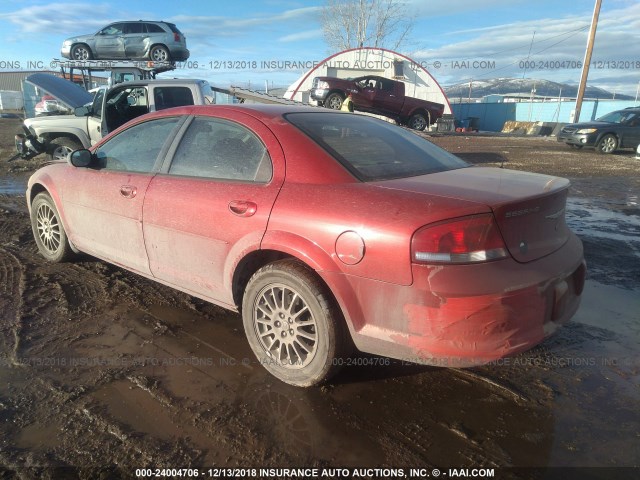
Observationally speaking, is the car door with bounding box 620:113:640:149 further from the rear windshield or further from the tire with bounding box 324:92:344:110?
the rear windshield

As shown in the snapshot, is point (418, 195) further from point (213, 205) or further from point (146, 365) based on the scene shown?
point (146, 365)

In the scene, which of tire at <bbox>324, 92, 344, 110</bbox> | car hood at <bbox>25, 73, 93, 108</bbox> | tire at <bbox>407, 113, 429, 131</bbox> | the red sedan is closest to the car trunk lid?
the red sedan

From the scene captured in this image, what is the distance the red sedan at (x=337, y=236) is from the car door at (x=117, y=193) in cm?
2

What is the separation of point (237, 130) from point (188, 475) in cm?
205

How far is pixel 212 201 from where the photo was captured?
3.00 m

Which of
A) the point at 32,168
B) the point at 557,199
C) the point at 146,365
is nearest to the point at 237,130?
the point at 146,365

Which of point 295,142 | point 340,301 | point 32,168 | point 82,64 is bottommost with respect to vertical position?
point 32,168

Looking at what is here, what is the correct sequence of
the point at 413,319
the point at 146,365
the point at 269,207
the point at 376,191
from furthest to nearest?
the point at 146,365 → the point at 269,207 → the point at 376,191 → the point at 413,319

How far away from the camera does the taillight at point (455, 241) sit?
7.22 ft

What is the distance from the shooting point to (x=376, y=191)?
97.0 inches

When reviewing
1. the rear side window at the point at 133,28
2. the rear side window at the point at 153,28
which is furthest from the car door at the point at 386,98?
the rear side window at the point at 133,28

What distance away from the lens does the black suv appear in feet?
53.3

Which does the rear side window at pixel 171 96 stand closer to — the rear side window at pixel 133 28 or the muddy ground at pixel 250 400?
the muddy ground at pixel 250 400

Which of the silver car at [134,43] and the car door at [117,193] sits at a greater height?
the silver car at [134,43]
